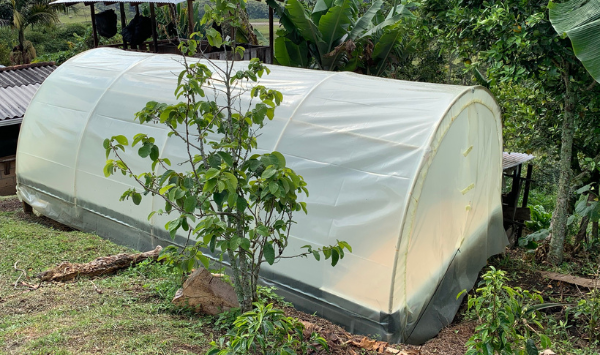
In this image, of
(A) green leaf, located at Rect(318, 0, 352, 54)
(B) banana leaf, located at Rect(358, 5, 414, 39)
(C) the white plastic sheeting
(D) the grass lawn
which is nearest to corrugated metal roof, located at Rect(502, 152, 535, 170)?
(C) the white plastic sheeting

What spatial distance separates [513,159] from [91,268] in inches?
285

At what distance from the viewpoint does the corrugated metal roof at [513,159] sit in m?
8.96

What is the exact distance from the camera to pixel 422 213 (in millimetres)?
5336

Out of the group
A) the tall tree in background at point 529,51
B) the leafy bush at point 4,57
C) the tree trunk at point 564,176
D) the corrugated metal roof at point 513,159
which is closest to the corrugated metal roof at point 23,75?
the tall tree in background at point 529,51

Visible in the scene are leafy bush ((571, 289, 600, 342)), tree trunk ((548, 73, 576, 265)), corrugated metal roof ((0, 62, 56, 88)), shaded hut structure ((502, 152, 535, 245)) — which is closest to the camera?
leafy bush ((571, 289, 600, 342))

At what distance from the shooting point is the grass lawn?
422 centimetres

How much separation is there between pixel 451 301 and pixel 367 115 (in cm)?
244

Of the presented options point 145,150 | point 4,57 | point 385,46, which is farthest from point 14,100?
point 4,57

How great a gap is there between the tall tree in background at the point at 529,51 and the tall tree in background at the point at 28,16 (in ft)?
83.4

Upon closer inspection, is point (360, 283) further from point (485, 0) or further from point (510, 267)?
point (485, 0)

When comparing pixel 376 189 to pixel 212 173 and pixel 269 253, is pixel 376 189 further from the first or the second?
pixel 212 173

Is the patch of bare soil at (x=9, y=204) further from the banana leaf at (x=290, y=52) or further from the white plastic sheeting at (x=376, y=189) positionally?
the banana leaf at (x=290, y=52)

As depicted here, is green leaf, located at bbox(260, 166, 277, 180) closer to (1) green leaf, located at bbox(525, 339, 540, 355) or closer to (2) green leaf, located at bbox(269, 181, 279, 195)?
(2) green leaf, located at bbox(269, 181, 279, 195)

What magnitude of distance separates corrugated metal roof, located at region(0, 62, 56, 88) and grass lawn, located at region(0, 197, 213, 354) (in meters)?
7.83
